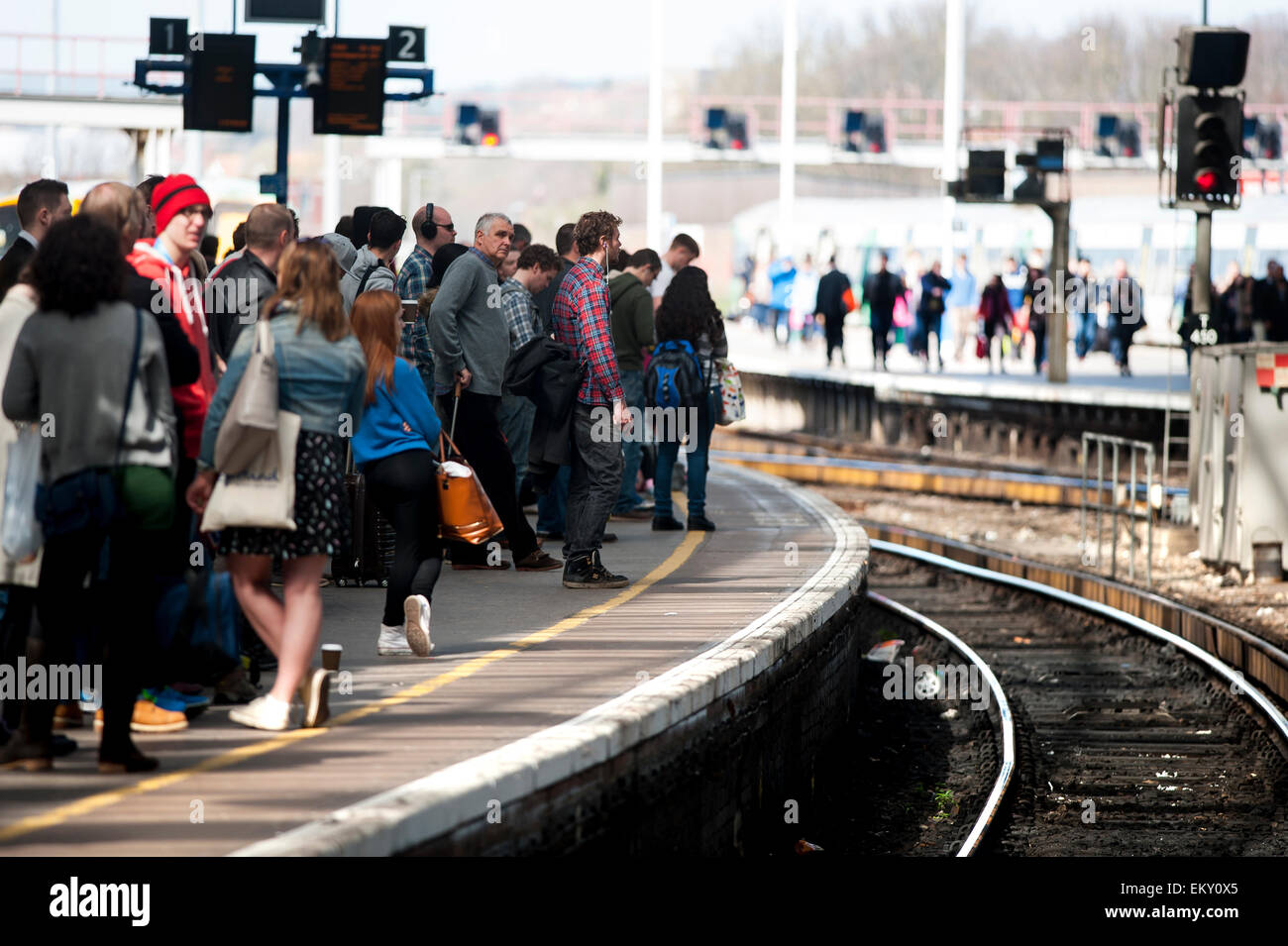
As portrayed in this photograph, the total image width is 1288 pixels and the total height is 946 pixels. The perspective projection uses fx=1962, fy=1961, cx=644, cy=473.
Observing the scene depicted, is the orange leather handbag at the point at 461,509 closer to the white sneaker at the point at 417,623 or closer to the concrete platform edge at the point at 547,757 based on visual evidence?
the white sneaker at the point at 417,623

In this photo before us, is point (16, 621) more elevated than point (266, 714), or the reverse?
point (16, 621)

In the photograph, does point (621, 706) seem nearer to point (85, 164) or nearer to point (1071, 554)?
point (1071, 554)

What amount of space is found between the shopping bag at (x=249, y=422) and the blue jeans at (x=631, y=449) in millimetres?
5741

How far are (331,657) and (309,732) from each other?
84 cm

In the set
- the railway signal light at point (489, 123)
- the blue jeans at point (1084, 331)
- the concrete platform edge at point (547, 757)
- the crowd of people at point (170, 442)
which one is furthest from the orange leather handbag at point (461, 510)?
the railway signal light at point (489, 123)

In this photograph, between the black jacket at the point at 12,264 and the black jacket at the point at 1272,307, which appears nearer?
the black jacket at the point at 12,264

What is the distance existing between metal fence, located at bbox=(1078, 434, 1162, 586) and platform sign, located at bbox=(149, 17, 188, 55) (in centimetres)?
944

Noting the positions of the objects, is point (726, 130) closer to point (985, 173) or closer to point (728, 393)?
point (985, 173)

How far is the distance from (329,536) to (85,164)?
11558cm

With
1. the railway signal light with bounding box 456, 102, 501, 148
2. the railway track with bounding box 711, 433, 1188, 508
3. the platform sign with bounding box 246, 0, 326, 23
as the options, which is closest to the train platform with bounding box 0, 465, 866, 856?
the platform sign with bounding box 246, 0, 326, 23

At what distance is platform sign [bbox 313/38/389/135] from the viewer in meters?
18.9

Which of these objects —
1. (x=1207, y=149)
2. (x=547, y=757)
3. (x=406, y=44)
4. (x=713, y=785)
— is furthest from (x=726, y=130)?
(x=547, y=757)

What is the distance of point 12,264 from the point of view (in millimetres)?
7160

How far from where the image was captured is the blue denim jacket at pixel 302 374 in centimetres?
653
